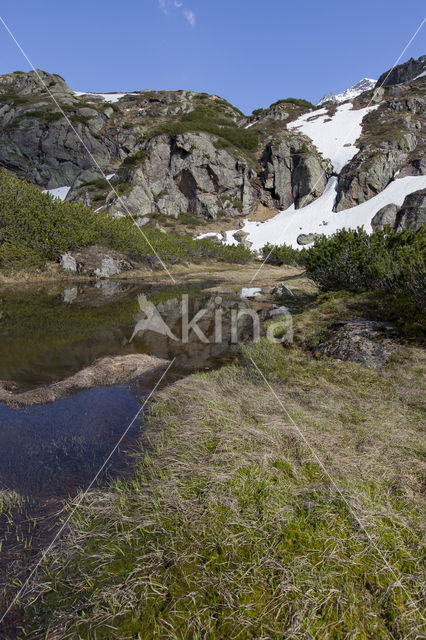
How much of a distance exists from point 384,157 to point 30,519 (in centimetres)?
7910

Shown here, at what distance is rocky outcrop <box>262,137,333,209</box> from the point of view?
71.1 meters

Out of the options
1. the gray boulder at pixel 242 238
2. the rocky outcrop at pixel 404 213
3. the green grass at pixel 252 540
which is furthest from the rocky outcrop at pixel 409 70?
the green grass at pixel 252 540

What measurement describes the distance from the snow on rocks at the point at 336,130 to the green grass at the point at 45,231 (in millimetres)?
59384

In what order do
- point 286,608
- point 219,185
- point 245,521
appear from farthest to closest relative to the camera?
point 219,185 < point 245,521 < point 286,608

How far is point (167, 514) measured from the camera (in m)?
3.23

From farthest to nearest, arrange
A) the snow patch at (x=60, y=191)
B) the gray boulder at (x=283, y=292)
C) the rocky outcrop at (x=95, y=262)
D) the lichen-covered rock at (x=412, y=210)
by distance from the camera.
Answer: the snow patch at (x=60, y=191) < the lichen-covered rock at (x=412, y=210) < the rocky outcrop at (x=95, y=262) < the gray boulder at (x=283, y=292)

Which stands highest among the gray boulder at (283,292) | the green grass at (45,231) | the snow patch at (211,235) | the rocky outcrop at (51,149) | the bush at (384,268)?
the rocky outcrop at (51,149)

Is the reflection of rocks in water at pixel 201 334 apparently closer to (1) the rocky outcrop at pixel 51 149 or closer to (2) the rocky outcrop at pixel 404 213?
(2) the rocky outcrop at pixel 404 213

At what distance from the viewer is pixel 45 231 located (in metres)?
29.2

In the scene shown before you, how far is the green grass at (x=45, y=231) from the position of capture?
27.2m

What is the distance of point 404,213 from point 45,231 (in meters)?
56.0

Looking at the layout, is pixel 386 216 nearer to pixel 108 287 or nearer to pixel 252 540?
pixel 108 287

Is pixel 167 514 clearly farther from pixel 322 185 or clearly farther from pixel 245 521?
pixel 322 185

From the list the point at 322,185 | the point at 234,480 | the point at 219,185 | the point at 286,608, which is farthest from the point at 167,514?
the point at 322,185
